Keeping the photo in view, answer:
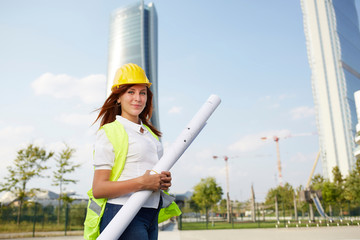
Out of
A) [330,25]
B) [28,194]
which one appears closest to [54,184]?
[28,194]

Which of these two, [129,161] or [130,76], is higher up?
[130,76]

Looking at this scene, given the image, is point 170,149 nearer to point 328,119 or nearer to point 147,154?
point 147,154

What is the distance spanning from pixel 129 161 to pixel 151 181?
0.21 metres

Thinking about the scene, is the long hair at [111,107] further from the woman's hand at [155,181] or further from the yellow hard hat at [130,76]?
the woman's hand at [155,181]

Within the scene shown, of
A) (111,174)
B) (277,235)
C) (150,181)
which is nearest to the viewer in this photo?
(150,181)

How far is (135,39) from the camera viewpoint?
315 feet

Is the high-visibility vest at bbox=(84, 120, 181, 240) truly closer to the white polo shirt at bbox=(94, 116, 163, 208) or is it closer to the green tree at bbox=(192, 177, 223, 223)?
the white polo shirt at bbox=(94, 116, 163, 208)

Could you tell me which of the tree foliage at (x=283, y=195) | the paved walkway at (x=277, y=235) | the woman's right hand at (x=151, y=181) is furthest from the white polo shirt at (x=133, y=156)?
the tree foliage at (x=283, y=195)

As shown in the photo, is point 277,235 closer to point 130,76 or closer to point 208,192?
point 130,76

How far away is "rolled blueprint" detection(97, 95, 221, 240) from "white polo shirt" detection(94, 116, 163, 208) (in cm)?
10

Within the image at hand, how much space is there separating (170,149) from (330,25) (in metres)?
125

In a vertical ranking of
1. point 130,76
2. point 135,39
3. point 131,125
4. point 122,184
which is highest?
point 135,39

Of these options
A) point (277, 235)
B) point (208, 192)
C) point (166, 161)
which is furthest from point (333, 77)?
point (166, 161)

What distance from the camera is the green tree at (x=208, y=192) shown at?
3659cm
